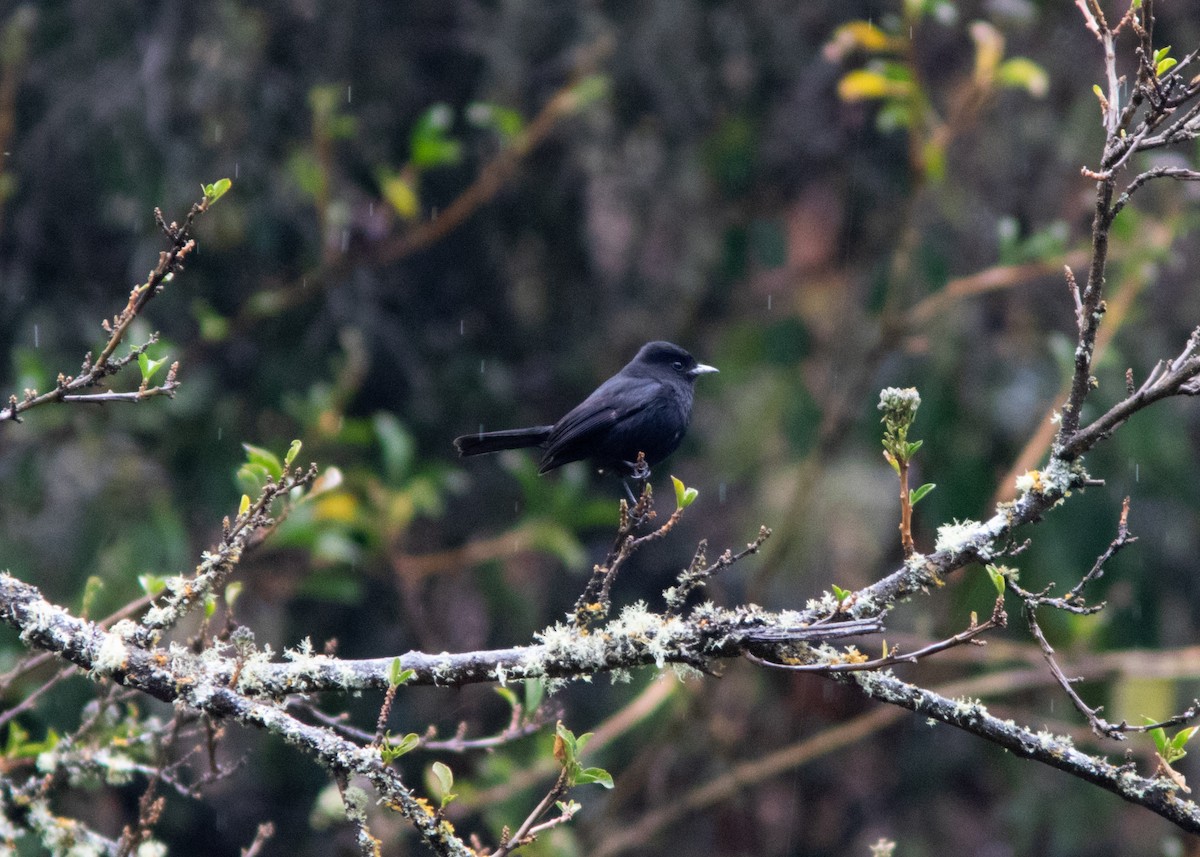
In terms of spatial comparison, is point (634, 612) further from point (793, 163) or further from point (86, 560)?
point (793, 163)

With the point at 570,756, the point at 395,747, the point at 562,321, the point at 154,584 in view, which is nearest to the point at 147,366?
the point at 154,584

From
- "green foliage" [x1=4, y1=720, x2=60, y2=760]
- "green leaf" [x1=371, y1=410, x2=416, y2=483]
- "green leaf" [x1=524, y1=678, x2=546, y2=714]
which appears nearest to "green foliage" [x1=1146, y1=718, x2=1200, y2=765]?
"green leaf" [x1=524, y1=678, x2=546, y2=714]

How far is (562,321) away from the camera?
6664 mm

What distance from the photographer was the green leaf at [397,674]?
209 cm

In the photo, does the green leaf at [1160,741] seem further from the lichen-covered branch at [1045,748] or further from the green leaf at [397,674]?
the green leaf at [397,674]

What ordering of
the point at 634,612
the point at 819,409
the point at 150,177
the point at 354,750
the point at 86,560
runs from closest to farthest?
the point at 354,750 < the point at 634,612 < the point at 86,560 < the point at 150,177 < the point at 819,409

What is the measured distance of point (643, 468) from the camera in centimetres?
291

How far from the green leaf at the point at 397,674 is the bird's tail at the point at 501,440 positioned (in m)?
1.75

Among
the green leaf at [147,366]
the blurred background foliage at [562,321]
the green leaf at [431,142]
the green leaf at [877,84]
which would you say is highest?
the green leaf at [147,366]

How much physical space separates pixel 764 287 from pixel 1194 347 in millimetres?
5737

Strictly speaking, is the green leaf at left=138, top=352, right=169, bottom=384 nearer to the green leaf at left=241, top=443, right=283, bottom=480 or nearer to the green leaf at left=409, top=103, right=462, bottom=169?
the green leaf at left=241, top=443, right=283, bottom=480

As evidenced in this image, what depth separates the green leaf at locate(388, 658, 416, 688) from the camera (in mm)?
2086

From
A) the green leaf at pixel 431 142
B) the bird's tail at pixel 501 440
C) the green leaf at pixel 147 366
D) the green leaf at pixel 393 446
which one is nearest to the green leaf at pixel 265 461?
the green leaf at pixel 147 366

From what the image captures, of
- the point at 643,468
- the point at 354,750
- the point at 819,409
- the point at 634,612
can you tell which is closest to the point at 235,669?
the point at 354,750
